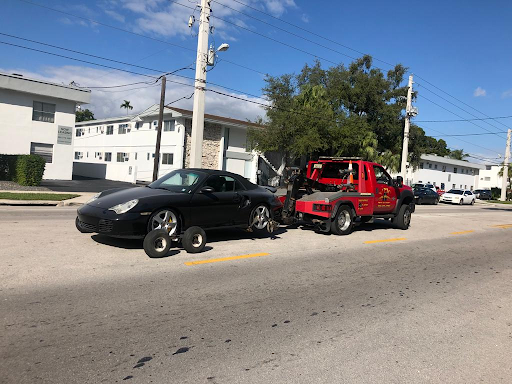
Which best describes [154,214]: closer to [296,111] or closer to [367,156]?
[296,111]

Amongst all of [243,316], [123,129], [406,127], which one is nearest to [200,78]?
[243,316]

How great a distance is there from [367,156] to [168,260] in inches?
1173

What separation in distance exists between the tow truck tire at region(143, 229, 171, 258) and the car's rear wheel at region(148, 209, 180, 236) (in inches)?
10.4

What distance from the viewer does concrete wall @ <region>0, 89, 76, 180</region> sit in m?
26.8

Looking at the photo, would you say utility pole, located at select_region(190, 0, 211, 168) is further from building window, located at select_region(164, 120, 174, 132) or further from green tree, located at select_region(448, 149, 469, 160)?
green tree, located at select_region(448, 149, 469, 160)

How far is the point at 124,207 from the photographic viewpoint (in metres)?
6.95

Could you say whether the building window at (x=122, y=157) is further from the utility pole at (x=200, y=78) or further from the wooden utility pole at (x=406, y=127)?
the wooden utility pole at (x=406, y=127)

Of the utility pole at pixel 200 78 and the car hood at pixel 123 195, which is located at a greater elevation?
the utility pole at pixel 200 78

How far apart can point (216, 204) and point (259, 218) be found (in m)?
1.44

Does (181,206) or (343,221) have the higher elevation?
(181,206)

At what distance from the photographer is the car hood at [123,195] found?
23.4 feet

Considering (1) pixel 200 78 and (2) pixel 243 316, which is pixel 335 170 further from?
(1) pixel 200 78

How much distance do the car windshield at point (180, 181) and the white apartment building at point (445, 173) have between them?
50336 mm

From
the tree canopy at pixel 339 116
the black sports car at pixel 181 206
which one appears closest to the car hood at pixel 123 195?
the black sports car at pixel 181 206
